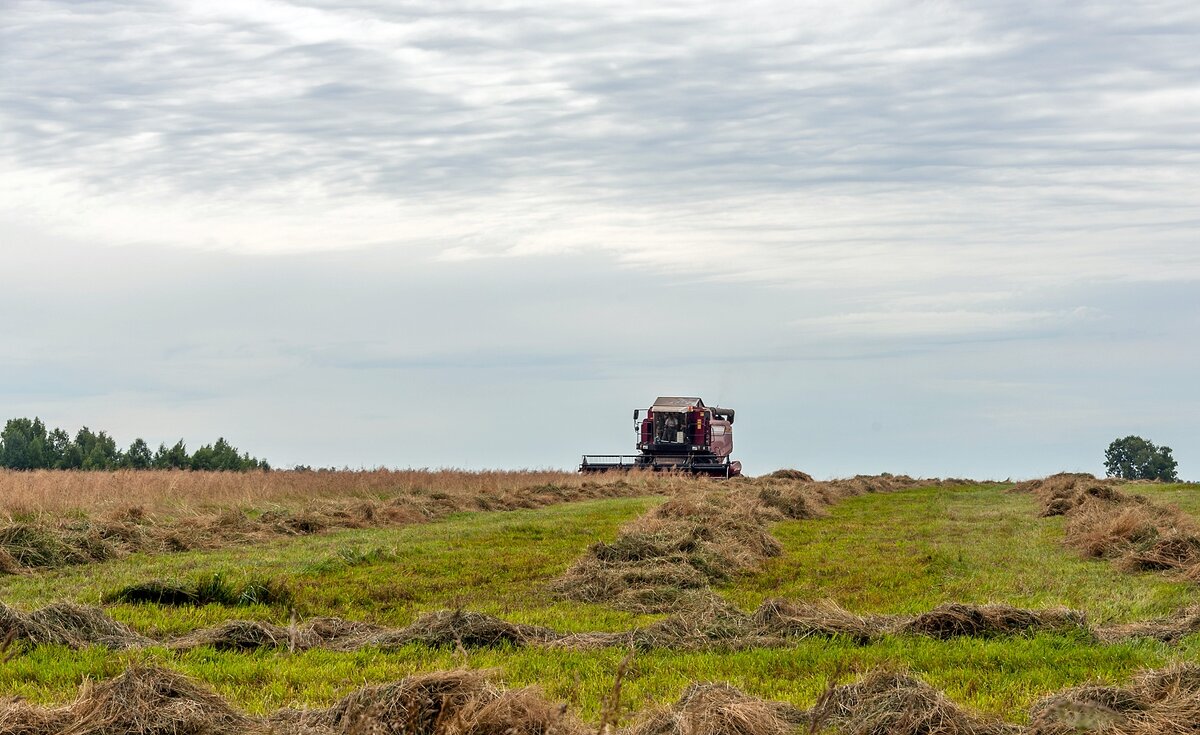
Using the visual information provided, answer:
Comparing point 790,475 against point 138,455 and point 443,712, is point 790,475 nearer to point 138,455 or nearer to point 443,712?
point 138,455

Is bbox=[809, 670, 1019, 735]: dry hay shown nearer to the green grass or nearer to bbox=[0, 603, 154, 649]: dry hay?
the green grass

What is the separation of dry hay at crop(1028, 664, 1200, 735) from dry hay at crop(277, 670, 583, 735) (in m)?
3.12

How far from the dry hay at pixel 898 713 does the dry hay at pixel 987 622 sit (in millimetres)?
3671

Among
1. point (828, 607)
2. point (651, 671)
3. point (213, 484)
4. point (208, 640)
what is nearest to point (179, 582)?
point (208, 640)

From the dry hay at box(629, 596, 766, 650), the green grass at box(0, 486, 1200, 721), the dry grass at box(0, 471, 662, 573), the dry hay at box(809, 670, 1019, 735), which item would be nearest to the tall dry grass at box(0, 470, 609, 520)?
the dry grass at box(0, 471, 662, 573)

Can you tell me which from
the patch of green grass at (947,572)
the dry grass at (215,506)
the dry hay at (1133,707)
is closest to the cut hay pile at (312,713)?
the dry hay at (1133,707)

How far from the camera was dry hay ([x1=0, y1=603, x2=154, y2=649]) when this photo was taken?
1041cm

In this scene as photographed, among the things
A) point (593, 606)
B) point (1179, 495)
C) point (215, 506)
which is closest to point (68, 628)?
point (593, 606)

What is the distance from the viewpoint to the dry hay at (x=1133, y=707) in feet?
22.5

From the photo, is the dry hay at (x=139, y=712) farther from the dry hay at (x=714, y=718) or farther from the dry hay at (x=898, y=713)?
the dry hay at (x=898, y=713)

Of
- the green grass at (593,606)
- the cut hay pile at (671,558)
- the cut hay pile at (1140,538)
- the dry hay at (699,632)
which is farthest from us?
the cut hay pile at (1140,538)

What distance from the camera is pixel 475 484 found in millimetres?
39500

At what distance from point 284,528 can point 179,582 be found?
30.2 feet

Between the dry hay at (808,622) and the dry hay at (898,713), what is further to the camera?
the dry hay at (808,622)
